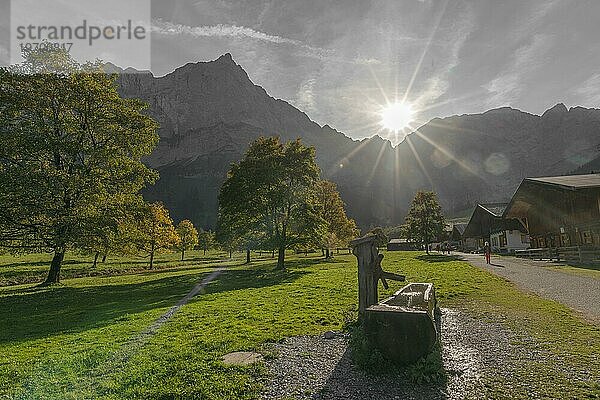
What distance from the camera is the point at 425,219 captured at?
54.7 m

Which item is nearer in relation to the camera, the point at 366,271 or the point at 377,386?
the point at 377,386

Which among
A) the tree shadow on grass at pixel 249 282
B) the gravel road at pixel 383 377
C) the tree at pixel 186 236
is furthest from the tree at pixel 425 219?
the gravel road at pixel 383 377

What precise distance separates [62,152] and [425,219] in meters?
48.1

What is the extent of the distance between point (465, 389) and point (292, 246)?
27852mm

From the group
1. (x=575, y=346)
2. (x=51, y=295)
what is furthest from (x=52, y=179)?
(x=575, y=346)

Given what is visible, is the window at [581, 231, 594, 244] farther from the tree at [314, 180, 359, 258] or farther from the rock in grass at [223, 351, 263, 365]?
the rock in grass at [223, 351, 263, 365]

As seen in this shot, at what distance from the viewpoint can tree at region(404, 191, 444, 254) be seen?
54.4m

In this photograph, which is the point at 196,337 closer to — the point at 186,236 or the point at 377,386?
the point at 377,386

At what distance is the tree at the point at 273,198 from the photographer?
32.9m

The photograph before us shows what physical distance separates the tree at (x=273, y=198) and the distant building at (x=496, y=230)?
35.3m

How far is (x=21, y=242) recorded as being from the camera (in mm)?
23484

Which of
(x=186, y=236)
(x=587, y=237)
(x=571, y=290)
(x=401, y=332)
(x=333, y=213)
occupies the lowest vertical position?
(x=571, y=290)

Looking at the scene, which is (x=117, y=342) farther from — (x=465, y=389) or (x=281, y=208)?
(x=281, y=208)

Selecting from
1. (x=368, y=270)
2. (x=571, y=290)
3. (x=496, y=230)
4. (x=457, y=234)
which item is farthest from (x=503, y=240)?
(x=368, y=270)
